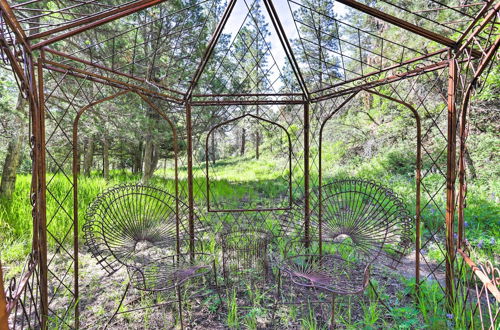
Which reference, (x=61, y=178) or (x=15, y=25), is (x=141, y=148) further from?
(x=15, y=25)

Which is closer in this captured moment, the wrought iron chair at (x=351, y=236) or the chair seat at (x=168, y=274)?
the chair seat at (x=168, y=274)

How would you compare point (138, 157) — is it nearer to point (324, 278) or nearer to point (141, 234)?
point (141, 234)

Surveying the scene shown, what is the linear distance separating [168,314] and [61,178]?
3696 millimetres

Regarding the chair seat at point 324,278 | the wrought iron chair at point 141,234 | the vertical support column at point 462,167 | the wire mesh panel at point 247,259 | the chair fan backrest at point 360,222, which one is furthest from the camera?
the wire mesh panel at point 247,259

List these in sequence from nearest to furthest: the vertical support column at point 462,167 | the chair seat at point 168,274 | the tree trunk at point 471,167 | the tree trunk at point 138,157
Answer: the vertical support column at point 462,167 < the chair seat at point 168,274 < the tree trunk at point 471,167 < the tree trunk at point 138,157

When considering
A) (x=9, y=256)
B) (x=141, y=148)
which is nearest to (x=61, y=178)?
(x=9, y=256)

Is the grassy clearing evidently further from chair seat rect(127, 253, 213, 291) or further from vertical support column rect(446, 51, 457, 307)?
chair seat rect(127, 253, 213, 291)

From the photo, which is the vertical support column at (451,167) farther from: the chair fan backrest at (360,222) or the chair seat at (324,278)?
the chair seat at (324,278)

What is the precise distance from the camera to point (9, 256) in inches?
105

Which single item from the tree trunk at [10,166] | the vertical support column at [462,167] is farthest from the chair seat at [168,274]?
the tree trunk at [10,166]

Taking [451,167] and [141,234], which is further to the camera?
[141,234]

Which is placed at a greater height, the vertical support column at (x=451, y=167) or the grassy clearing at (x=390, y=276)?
the vertical support column at (x=451, y=167)

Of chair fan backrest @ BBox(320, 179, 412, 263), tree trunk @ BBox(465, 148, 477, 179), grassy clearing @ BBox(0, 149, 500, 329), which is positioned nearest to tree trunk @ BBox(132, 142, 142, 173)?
grassy clearing @ BBox(0, 149, 500, 329)

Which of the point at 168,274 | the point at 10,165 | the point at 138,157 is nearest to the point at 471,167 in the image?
the point at 168,274
